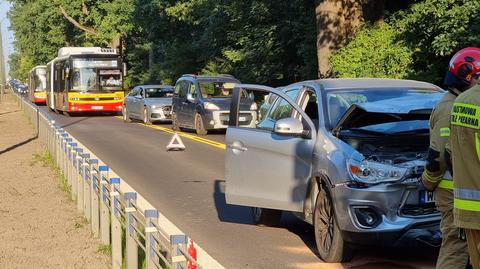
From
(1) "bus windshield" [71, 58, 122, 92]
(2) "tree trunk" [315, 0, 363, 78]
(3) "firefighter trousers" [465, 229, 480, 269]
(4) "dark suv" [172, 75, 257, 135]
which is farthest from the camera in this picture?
(1) "bus windshield" [71, 58, 122, 92]

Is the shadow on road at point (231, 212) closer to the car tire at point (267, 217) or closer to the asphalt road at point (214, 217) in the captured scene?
the asphalt road at point (214, 217)

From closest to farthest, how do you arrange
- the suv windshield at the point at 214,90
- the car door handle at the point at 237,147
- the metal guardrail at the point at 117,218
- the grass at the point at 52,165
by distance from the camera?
the metal guardrail at the point at 117,218 → the car door handle at the point at 237,147 → the grass at the point at 52,165 → the suv windshield at the point at 214,90

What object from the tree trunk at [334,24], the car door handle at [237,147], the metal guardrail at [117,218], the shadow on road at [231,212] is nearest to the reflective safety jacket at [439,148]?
the metal guardrail at [117,218]

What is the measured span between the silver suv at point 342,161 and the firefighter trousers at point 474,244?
2.05m

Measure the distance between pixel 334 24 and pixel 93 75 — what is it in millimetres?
16881

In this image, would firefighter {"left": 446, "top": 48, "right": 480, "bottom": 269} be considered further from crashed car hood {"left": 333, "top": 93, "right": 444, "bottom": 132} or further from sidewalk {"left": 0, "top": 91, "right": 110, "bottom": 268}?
sidewalk {"left": 0, "top": 91, "right": 110, "bottom": 268}

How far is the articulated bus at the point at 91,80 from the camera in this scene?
1342 inches

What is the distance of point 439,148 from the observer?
4.17 m

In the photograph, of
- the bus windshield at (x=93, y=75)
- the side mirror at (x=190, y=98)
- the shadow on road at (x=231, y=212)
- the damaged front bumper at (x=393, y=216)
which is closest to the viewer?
the damaged front bumper at (x=393, y=216)

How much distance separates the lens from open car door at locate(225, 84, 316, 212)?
6.71 metres

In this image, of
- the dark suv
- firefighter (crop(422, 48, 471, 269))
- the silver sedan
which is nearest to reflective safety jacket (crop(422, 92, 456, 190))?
firefighter (crop(422, 48, 471, 269))

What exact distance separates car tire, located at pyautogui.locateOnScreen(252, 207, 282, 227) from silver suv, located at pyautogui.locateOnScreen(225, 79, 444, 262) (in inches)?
0.4

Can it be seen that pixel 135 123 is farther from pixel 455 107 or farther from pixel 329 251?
pixel 455 107

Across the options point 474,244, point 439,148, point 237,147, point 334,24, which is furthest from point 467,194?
point 334,24
